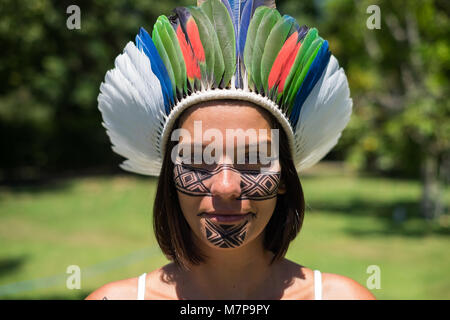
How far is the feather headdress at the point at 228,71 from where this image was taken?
7.16 ft

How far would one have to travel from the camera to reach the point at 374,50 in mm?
14625

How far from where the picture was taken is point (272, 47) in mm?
2186

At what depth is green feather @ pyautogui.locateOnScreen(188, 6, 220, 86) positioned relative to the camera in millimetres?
2156

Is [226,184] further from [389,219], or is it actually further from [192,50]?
[389,219]

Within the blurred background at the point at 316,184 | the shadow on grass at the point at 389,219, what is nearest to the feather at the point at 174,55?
the blurred background at the point at 316,184

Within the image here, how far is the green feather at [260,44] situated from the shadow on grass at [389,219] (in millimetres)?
10475

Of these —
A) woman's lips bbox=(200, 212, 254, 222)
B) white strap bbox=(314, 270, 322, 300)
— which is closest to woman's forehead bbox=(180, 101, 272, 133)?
woman's lips bbox=(200, 212, 254, 222)

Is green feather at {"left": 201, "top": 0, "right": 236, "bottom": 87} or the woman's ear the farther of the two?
the woman's ear

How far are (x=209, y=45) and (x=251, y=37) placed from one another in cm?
19

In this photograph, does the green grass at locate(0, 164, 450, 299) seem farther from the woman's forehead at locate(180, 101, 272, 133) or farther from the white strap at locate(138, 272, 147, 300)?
the woman's forehead at locate(180, 101, 272, 133)

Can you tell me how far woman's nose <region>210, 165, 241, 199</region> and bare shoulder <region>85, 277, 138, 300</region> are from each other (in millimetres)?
680

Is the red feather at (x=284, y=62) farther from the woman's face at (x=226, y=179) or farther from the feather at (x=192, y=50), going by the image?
the feather at (x=192, y=50)

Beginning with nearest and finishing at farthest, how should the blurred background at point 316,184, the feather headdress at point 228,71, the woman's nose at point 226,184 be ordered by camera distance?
1. the woman's nose at point 226,184
2. the feather headdress at point 228,71
3. the blurred background at point 316,184

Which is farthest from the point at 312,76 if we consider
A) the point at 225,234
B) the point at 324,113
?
the point at 225,234
